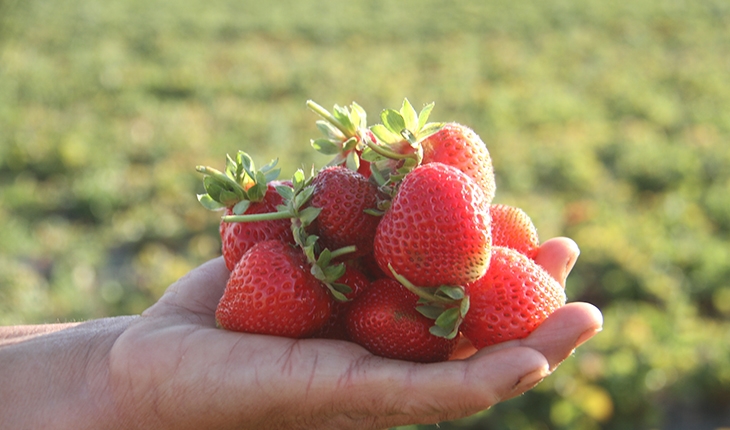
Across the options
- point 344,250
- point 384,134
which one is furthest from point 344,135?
point 344,250

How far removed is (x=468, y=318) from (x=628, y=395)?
221 centimetres

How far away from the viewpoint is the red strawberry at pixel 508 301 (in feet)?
6.95

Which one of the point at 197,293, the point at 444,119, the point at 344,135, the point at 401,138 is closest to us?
the point at 401,138

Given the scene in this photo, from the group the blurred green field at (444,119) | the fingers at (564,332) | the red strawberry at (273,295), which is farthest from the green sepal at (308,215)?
the blurred green field at (444,119)

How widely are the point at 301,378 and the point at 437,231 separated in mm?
569

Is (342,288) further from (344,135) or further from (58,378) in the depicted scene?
(58,378)

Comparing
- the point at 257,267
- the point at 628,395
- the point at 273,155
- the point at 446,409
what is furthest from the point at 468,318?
the point at 273,155

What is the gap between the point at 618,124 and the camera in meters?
8.41

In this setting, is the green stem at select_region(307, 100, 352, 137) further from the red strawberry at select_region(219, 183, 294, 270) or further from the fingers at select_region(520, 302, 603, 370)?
the fingers at select_region(520, 302, 603, 370)

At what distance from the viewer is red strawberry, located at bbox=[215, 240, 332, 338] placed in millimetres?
2158

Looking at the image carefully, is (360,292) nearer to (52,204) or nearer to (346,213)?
(346,213)

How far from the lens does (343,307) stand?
2436 mm

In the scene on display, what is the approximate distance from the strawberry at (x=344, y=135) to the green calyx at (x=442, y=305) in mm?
530

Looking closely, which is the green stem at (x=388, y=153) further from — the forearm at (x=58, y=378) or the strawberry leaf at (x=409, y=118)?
the forearm at (x=58, y=378)
